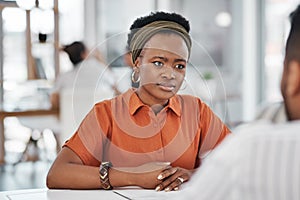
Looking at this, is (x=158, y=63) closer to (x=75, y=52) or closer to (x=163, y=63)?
(x=163, y=63)

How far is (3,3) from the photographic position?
18.5 feet

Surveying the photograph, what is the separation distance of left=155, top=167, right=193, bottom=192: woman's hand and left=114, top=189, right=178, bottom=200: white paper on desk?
24mm

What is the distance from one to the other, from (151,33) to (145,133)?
0.82 feet

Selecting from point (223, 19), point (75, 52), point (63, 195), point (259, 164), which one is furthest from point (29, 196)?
point (223, 19)

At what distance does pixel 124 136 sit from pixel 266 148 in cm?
74

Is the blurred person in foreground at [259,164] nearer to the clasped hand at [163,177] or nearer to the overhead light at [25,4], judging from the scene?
the clasped hand at [163,177]

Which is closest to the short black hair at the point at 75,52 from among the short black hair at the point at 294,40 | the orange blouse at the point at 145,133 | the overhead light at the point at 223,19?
the overhead light at the point at 223,19

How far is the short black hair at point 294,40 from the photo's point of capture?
2.83ft

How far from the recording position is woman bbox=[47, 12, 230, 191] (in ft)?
4.70

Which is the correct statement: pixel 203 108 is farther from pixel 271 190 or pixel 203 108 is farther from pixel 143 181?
pixel 271 190

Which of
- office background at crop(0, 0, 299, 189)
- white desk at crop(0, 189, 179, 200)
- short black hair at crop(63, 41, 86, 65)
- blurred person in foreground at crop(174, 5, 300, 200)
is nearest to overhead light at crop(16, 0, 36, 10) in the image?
office background at crop(0, 0, 299, 189)

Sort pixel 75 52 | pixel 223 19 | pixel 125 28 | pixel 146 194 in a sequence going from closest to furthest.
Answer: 1. pixel 146 194
2. pixel 75 52
3. pixel 125 28
4. pixel 223 19

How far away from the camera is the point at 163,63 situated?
56.5 inches

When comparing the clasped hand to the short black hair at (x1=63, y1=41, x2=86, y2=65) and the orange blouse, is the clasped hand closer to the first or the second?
the orange blouse
